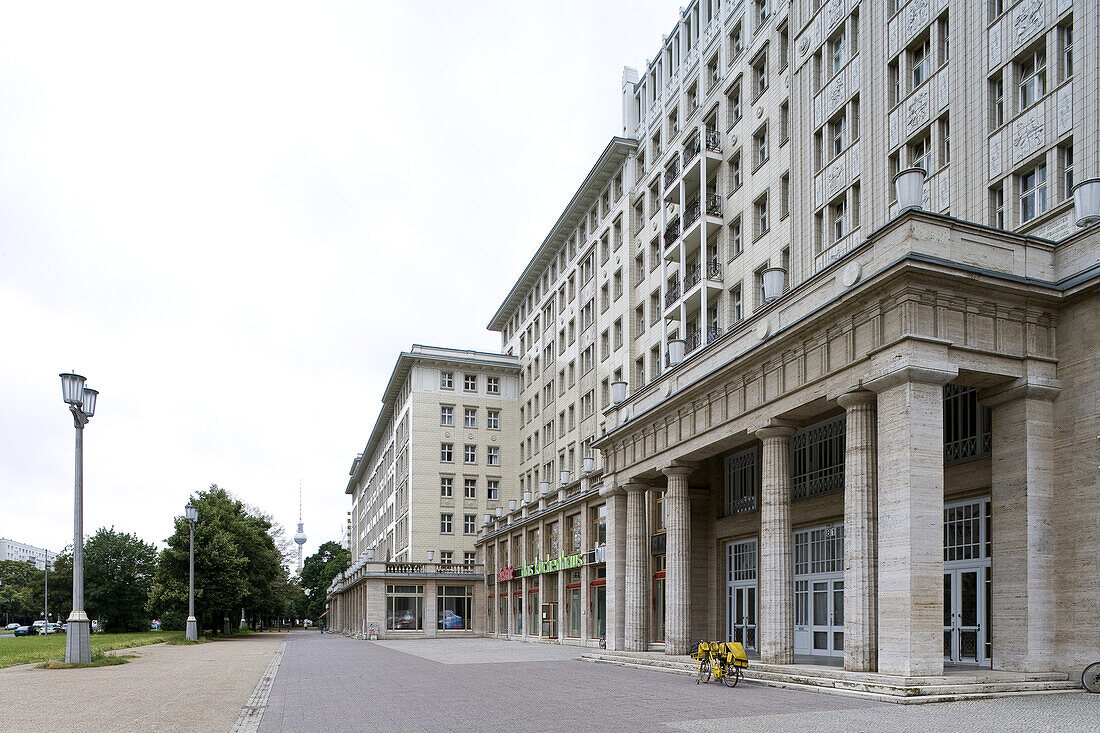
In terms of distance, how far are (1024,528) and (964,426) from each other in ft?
10.8

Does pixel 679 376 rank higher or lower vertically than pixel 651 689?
higher

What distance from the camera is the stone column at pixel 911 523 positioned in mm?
16188

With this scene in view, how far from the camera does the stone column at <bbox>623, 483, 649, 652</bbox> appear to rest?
30609 mm

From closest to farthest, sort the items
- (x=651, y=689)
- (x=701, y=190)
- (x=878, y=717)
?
(x=878, y=717)
(x=651, y=689)
(x=701, y=190)

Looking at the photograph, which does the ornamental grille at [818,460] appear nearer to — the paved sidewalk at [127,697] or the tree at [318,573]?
the paved sidewalk at [127,697]

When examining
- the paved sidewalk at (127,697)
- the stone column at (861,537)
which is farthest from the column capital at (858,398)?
the paved sidewalk at (127,697)

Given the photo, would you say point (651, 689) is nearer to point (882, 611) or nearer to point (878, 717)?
point (882, 611)

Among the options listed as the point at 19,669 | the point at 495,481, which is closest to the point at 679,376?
the point at 19,669

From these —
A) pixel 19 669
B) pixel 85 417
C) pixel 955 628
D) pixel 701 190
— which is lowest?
pixel 19 669

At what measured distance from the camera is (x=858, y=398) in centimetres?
1856

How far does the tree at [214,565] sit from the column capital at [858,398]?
55.4 meters

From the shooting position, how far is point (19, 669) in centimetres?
2581

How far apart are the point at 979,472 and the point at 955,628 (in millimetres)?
3588

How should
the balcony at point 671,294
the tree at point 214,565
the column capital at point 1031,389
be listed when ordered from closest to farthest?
the column capital at point 1031,389 < the balcony at point 671,294 < the tree at point 214,565
